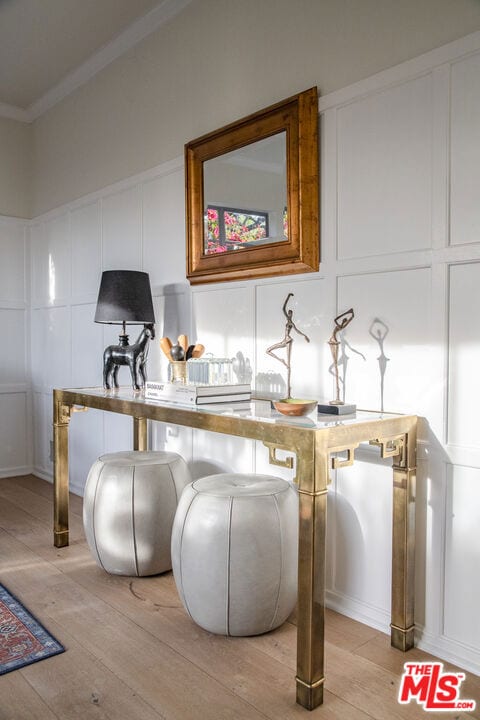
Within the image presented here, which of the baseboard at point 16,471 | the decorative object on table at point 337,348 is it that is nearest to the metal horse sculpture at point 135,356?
the decorative object on table at point 337,348

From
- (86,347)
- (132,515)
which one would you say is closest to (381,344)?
(132,515)

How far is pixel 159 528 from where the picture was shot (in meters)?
2.39

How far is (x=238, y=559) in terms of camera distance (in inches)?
73.8

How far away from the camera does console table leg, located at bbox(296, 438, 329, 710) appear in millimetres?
1596

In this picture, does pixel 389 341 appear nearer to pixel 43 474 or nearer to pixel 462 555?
pixel 462 555

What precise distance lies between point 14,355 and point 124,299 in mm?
1938

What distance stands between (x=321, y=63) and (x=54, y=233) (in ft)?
8.05

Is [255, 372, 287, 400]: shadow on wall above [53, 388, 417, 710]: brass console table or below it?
above

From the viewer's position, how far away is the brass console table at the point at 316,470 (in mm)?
1603

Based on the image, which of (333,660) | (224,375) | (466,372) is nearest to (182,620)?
(333,660)

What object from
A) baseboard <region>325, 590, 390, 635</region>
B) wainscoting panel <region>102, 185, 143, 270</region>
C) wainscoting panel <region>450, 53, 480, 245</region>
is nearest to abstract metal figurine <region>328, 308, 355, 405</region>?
wainscoting panel <region>450, 53, 480, 245</region>

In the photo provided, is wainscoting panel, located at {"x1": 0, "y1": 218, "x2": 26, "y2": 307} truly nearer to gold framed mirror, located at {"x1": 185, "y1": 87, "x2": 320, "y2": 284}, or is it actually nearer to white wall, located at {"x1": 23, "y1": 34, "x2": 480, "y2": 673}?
gold framed mirror, located at {"x1": 185, "y1": 87, "x2": 320, "y2": 284}

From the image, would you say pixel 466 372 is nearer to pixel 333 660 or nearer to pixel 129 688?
pixel 333 660

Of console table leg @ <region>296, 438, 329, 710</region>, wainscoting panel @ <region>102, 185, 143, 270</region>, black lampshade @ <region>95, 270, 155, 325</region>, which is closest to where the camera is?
console table leg @ <region>296, 438, 329, 710</region>
